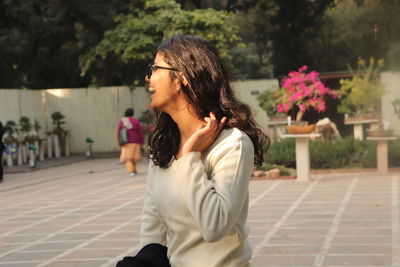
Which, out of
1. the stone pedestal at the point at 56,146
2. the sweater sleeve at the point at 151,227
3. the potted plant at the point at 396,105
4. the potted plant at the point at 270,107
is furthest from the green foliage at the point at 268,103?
the sweater sleeve at the point at 151,227

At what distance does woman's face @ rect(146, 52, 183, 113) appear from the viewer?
8.89 feet

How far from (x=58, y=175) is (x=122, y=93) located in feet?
32.3

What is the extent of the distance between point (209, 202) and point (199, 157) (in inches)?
7.5

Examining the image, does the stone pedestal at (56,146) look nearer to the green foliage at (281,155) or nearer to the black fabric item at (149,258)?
the green foliage at (281,155)

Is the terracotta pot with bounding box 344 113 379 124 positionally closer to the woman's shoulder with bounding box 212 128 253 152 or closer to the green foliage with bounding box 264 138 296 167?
the green foliage with bounding box 264 138 296 167

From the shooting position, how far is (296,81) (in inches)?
639

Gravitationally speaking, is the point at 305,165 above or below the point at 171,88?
below

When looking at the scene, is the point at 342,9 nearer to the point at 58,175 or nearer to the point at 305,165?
the point at 58,175

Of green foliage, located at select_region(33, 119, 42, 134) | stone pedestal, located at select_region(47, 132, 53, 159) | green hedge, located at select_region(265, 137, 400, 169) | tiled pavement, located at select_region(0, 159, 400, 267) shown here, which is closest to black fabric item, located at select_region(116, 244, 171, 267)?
tiled pavement, located at select_region(0, 159, 400, 267)

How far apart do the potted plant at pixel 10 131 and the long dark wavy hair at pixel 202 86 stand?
21.1 metres

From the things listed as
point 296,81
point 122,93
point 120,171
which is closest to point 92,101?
point 122,93

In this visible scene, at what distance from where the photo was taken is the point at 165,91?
2.71 metres

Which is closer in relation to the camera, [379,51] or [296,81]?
[296,81]

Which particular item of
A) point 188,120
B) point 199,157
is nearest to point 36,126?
point 188,120
